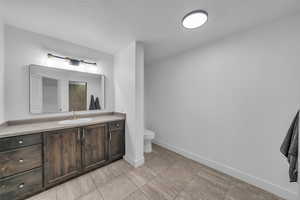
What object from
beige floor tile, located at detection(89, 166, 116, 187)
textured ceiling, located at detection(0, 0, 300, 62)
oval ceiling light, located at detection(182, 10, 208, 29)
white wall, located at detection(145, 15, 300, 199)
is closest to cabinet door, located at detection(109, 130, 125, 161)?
beige floor tile, located at detection(89, 166, 116, 187)

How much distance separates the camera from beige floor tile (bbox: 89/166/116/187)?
1.59 meters

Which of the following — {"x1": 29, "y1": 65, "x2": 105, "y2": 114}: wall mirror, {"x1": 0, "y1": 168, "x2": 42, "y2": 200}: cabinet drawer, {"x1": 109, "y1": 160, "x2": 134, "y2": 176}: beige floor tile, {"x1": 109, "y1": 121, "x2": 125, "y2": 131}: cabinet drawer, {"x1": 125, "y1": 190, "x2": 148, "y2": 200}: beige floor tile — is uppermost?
{"x1": 29, "y1": 65, "x2": 105, "y2": 114}: wall mirror

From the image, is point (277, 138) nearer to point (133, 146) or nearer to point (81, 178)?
point (133, 146)

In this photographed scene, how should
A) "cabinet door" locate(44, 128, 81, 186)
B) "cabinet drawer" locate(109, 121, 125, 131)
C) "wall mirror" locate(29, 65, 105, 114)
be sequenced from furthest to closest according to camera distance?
"cabinet drawer" locate(109, 121, 125, 131)
"wall mirror" locate(29, 65, 105, 114)
"cabinet door" locate(44, 128, 81, 186)

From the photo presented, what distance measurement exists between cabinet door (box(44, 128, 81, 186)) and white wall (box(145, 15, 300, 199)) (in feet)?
6.40

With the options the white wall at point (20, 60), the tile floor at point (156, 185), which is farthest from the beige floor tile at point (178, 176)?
the white wall at point (20, 60)

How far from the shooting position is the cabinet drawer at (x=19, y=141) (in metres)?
1.16

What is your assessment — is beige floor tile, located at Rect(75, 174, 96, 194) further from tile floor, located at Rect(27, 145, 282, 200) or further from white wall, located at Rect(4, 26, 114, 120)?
white wall, located at Rect(4, 26, 114, 120)

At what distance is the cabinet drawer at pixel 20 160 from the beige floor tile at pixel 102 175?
2.44ft

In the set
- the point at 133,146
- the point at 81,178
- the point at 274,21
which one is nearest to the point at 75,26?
the point at 133,146

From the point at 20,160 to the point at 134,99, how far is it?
63.1 inches

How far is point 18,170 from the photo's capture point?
124cm

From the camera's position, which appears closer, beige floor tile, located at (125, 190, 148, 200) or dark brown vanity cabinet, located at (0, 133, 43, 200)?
dark brown vanity cabinet, located at (0, 133, 43, 200)

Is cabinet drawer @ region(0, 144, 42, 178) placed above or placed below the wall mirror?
below
